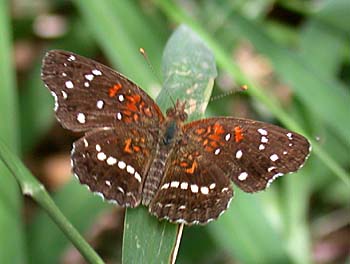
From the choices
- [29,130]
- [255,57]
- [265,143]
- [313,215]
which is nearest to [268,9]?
[255,57]

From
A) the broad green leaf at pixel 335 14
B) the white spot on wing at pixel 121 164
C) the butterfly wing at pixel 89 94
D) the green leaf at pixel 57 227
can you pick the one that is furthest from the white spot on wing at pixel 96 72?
the broad green leaf at pixel 335 14

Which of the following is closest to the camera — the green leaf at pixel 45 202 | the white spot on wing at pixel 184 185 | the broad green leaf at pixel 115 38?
the green leaf at pixel 45 202

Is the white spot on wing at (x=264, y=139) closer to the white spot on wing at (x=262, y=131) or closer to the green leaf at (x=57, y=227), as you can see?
the white spot on wing at (x=262, y=131)

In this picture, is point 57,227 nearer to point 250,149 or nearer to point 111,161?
point 111,161

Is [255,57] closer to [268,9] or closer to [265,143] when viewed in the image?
[268,9]

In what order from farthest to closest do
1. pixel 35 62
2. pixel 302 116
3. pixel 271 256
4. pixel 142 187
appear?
1. pixel 35 62
2. pixel 302 116
3. pixel 271 256
4. pixel 142 187

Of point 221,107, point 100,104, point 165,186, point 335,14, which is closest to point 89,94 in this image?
point 100,104
